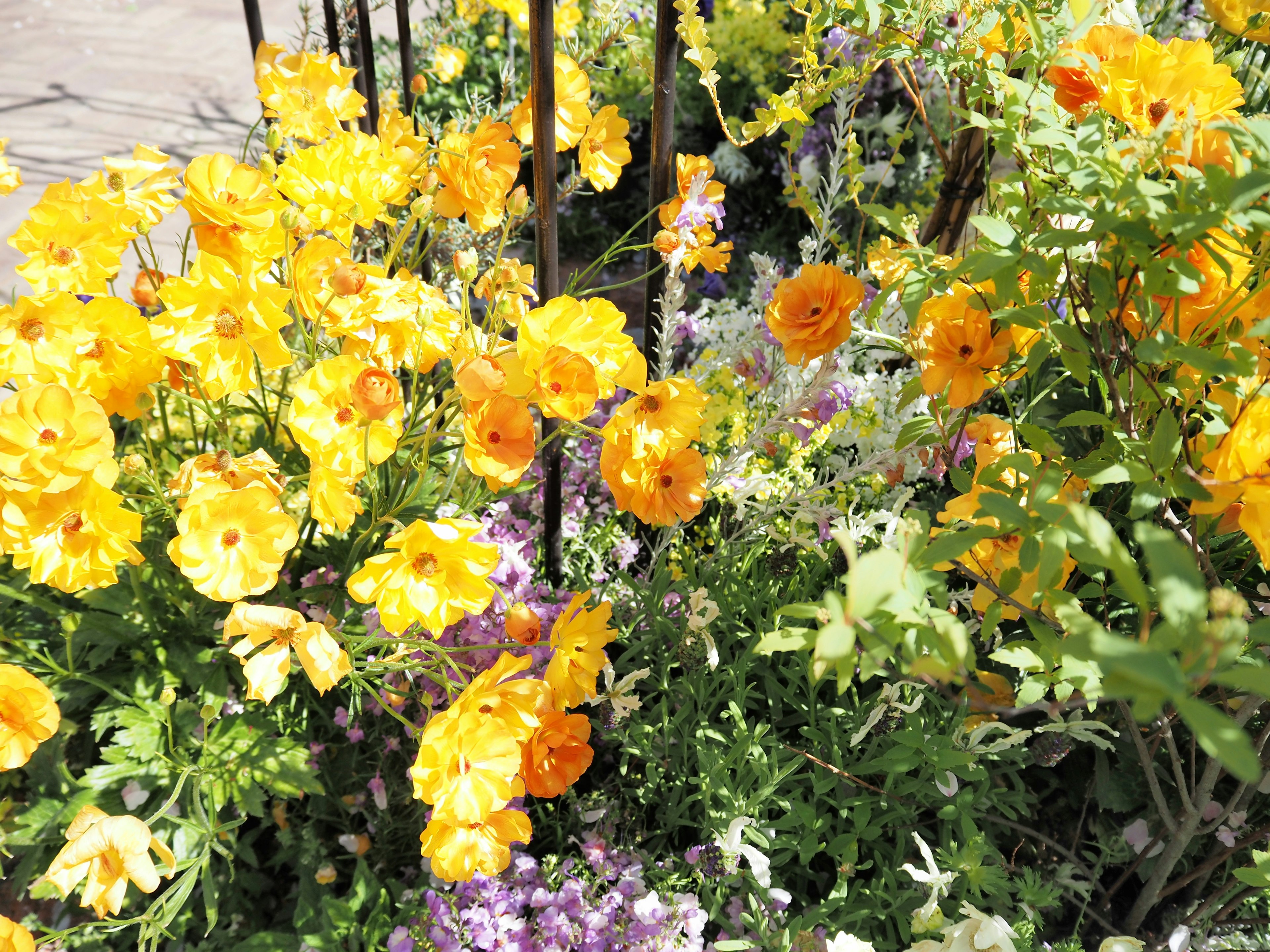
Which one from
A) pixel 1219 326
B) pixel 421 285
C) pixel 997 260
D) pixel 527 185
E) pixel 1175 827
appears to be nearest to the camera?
pixel 997 260

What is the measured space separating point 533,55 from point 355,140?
0.30m

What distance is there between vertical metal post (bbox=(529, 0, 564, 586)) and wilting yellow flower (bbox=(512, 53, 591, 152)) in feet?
0.14

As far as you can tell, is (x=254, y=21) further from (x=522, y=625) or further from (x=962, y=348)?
(x=962, y=348)

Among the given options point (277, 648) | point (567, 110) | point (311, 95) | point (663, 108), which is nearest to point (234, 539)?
point (277, 648)


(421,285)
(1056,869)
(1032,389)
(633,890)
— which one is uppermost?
(421,285)

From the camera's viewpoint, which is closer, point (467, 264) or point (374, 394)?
point (374, 394)

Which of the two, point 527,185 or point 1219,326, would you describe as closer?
point 1219,326

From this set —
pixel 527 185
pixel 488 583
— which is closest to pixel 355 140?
pixel 488 583

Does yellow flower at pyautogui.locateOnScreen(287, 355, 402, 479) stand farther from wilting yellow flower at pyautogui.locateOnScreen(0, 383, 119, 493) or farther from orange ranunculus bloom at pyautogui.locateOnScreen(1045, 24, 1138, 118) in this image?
orange ranunculus bloom at pyautogui.locateOnScreen(1045, 24, 1138, 118)

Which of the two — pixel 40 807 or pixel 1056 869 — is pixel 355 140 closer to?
pixel 40 807

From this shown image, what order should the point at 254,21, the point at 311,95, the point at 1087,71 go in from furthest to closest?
the point at 254,21 → the point at 311,95 → the point at 1087,71

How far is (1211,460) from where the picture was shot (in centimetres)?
82

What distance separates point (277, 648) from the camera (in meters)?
0.98

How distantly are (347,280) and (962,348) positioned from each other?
77 cm
